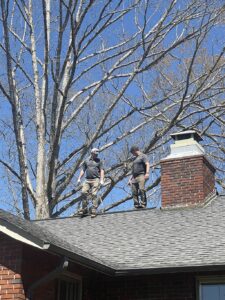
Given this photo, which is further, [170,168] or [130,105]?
[130,105]

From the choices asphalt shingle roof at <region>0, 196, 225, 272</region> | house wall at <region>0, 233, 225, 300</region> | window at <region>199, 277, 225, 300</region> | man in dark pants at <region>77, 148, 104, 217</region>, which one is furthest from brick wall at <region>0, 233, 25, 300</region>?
man in dark pants at <region>77, 148, 104, 217</region>

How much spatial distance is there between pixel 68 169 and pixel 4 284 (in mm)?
14006

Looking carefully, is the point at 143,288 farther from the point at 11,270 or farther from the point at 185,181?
the point at 185,181

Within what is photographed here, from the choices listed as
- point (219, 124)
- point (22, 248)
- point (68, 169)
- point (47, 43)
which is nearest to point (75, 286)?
point (22, 248)

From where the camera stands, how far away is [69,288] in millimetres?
10680

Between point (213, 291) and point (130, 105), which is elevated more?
point (130, 105)

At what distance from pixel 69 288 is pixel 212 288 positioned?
226 centimetres

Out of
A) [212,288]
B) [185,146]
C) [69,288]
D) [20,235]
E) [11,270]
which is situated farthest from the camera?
[185,146]

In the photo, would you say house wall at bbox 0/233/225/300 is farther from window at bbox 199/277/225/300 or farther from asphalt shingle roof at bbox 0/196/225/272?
asphalt shingle roof at bbox 0/196/225/272

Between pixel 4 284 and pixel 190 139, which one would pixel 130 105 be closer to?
pixel 190 139

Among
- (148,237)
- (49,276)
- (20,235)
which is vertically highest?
(148,237)

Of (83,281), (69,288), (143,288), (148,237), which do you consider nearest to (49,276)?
(69,288)

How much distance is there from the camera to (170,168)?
14.4 meters

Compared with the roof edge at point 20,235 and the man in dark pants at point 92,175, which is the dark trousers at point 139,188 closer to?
the man in dark pants at point 92,175
